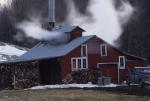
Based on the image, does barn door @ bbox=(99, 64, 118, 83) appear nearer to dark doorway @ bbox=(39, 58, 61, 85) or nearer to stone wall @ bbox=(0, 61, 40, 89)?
dark doorway @ bbox=(39, 58, 61, 85)

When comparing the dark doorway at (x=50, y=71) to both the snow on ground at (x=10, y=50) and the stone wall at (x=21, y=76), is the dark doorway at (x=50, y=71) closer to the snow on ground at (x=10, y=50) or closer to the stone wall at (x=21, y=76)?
the stone wall at (x=21, y=76)

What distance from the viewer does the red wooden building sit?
158ft

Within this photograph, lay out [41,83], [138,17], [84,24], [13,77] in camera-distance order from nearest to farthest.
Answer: [13,77] → [41,83] → [84,24] → [138,17]

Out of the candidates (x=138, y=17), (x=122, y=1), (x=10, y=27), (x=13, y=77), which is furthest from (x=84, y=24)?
(x=10, y=27)

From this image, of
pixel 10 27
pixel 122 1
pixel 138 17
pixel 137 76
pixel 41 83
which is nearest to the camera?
pixel 137 76

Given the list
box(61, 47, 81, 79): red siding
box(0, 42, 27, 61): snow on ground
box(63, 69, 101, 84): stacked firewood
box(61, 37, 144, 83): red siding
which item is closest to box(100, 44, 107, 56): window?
box(61, 37, 144, 83): red siding

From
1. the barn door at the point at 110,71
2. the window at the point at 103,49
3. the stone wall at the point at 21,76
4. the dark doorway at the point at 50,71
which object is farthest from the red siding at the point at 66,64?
the window at the point at 103,49

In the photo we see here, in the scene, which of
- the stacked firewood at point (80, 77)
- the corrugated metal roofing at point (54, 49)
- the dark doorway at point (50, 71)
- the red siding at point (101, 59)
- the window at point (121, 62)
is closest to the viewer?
the stacked firewood at point (80, 77)

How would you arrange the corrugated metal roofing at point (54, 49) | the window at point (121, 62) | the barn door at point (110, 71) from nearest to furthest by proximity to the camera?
the corrugated metal roofing at point (54, 49) < the barn door at point (110, 71) < the window at point (121, 62)

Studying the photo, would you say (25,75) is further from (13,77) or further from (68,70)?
(68,70)

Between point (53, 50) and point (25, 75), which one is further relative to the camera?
point (53, 50)

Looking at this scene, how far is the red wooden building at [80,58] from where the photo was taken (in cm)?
4825

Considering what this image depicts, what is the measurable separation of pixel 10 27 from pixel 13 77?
254 ft

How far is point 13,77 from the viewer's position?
47500mm
